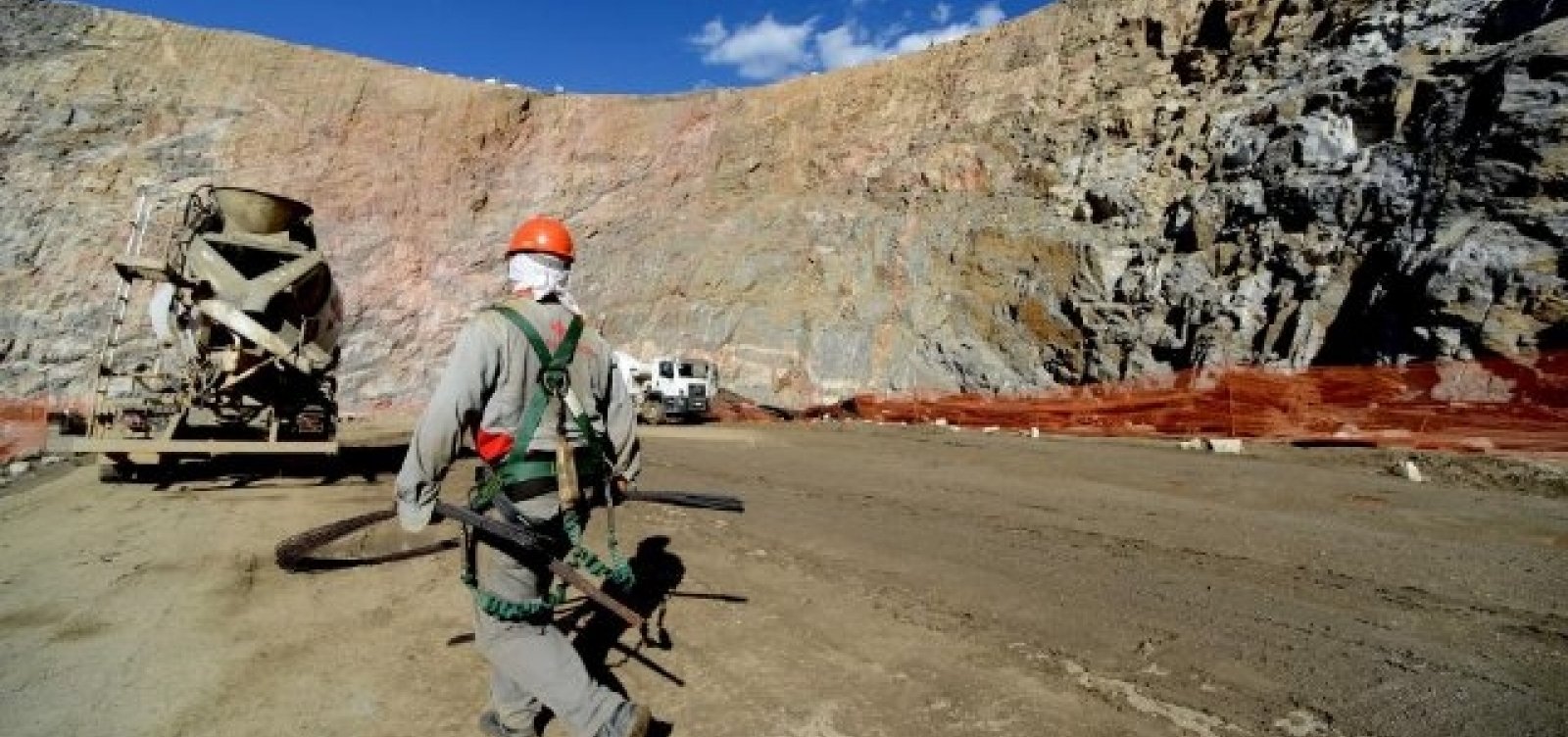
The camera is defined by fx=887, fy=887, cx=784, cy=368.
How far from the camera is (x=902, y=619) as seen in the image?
5570mm

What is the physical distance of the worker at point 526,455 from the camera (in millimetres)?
3650

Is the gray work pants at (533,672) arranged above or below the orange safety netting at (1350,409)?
below

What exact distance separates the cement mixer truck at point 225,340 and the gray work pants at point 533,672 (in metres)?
8.29

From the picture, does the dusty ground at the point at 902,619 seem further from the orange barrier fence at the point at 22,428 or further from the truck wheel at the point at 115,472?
the orange barrier fence at the point at 22,428

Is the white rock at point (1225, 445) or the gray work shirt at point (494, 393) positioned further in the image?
the white rock at point (1225, 445)

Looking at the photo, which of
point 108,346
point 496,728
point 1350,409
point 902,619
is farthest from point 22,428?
point 1350,409

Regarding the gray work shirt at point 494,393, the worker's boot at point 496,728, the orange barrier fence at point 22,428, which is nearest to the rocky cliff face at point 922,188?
the orange barrier fence at point 22,428

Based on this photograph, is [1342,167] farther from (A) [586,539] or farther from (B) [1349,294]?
(A) [586,539]

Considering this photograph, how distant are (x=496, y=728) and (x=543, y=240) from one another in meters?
2.22

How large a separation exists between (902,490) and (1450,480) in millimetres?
7115

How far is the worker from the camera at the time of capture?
365cm

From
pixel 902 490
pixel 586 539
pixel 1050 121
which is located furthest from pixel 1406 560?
pixel 1050 121

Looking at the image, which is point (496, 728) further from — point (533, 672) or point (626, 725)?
point (626, 725)

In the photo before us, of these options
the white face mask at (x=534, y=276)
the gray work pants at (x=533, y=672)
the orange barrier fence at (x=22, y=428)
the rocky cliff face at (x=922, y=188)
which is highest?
the rocky cliff face at (x=922, y=188)
